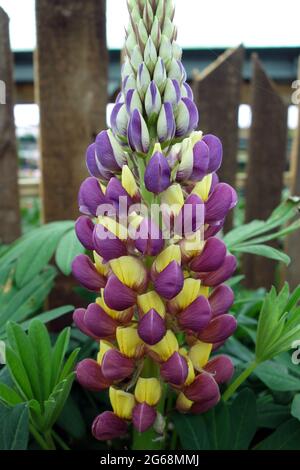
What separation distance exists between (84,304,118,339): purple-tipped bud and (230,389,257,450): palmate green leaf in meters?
0.21

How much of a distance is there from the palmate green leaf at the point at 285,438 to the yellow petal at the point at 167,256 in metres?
0.30

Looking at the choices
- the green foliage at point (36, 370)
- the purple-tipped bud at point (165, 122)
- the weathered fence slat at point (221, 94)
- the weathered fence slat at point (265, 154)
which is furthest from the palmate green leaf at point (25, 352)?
the weathered fence slat at point (265, 154)

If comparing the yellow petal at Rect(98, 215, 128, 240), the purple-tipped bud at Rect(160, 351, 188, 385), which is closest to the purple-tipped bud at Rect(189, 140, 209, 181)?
the yellow petal at Rect(98, 215, 128, 240)

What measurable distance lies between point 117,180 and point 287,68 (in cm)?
138

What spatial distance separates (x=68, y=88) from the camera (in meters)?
1.23

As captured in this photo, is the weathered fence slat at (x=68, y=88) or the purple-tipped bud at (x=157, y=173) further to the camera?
the weathered fence slat at (x=68, y=88)

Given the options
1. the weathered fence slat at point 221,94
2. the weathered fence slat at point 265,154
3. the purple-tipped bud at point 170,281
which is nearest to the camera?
the purple-tipped bud at point 170,281

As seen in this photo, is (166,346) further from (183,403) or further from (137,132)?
(137,132)

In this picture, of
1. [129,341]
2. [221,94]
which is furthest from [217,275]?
[221,94]

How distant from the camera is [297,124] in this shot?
1481 mm

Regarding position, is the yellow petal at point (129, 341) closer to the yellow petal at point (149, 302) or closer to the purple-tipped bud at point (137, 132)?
the yellow petal at point (149, 302)

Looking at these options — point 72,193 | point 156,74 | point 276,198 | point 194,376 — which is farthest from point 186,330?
point 276,198

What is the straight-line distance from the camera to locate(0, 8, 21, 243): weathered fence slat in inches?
48.4

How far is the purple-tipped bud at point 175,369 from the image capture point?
1.90 feet
